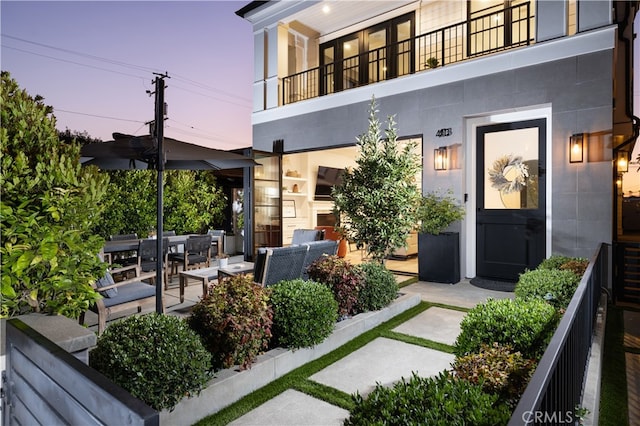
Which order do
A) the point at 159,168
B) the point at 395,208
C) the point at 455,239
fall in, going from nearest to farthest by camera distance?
1. the point at 159,168
2. the point at 395,208
3. the point at 455,239

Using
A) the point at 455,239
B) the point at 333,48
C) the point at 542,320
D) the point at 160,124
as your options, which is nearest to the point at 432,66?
the point at 455,239

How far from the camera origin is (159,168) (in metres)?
3.79

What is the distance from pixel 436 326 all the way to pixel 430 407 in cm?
304

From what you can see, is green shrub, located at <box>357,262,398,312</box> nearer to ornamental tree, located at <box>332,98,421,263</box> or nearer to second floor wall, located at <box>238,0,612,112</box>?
ornamental tree, located at <box>332,98,421,263</box>

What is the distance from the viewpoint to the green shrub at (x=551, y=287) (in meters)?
3.42

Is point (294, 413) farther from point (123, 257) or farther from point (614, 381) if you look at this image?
point (123, 257)

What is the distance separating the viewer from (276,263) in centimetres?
407

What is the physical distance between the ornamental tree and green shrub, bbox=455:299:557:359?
2.71 metres

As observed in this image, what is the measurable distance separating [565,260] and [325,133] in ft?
18.2

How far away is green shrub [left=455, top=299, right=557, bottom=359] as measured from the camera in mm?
2373

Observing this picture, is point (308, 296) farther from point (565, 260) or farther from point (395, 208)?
point (565, 260)

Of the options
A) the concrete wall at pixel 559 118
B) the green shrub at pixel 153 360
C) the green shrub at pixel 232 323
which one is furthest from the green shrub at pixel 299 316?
the concrete wall at pixel 559 118

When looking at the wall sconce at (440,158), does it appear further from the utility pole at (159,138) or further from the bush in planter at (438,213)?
the utility pole at (159,138)

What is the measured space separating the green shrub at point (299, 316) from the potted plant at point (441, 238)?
12.0ft
